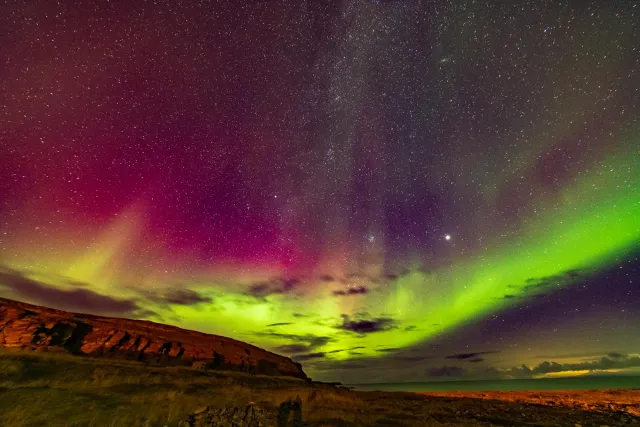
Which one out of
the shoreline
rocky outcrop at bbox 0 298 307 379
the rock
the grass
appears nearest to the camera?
A: the rock

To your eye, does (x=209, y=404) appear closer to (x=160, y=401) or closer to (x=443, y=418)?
(x=160, y=401)

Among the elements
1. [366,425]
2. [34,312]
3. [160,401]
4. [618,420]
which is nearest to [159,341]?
[34,312]

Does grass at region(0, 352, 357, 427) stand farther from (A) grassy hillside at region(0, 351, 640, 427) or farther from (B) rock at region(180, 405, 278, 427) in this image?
(B) rock at region(180, 405, 278, 427)

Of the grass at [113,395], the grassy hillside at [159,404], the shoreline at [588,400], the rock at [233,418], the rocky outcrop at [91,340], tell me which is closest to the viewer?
the rock at [233,418]

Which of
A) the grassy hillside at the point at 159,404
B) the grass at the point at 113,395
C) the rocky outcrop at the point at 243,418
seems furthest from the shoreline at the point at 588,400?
the rocky outcrop at the point at 243,418

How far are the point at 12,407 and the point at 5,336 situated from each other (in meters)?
28.8

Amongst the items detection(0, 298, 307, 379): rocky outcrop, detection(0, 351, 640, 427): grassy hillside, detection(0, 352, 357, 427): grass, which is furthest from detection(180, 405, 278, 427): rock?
detection(0, 298, 307, 379): rocky outcrop

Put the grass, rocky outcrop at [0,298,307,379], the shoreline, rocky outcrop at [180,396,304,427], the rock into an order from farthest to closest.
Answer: rocky outcrop at [0,298,307,379] < the shoreline < the grass < rocky outcrop at [180,396,304,427] < the rock

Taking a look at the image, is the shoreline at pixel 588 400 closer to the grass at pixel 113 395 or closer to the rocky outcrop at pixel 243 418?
the grass at pixel 113 395

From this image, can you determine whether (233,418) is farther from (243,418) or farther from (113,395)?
(113,395)

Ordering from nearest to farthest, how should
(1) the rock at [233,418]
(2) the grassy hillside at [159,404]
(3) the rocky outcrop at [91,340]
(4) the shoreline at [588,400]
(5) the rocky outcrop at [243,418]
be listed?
(1) the rock at [233,418], (5) the rocky outcrop at [243,418], (2) the grassy hillside at [159,404], (4) the shoreline at [588,400], (3) the rocky outcrop at [91,340]

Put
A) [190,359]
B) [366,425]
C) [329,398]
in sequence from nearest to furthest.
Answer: [366,425] < [329,398] < [190,359]

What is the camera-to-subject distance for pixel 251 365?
66000mm

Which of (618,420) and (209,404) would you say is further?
(209,404)
